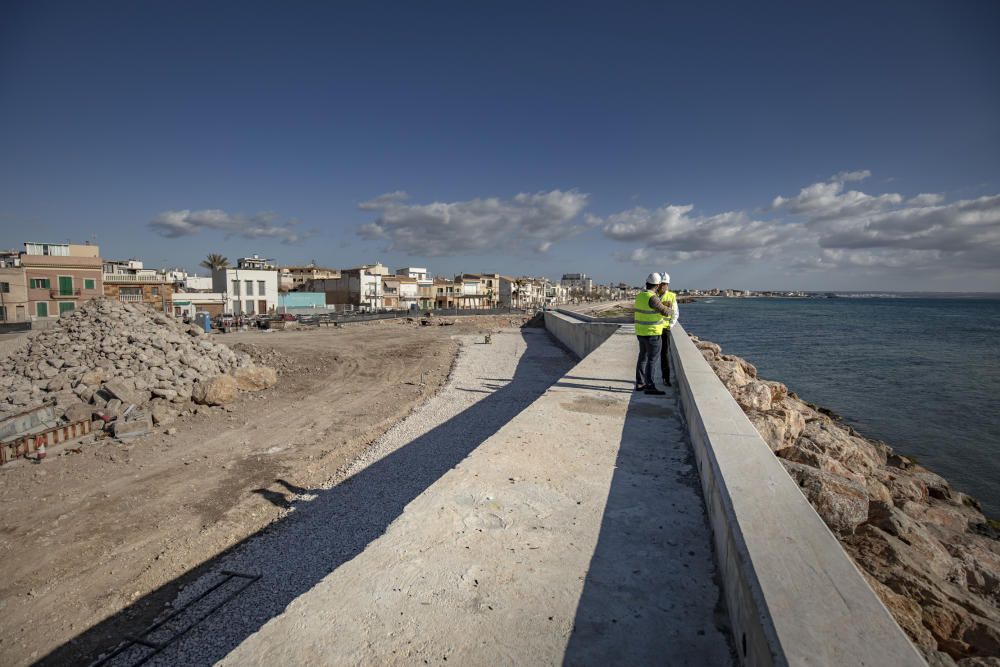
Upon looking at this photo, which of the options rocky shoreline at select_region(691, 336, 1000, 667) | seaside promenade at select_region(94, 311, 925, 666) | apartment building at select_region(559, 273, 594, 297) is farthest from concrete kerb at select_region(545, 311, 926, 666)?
apartment building at select_region(559, 273, 594, 297)

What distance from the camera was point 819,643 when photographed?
1629 millimetres

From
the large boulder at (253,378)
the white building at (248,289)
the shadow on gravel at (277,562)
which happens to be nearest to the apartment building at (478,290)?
the white building at (248,289)

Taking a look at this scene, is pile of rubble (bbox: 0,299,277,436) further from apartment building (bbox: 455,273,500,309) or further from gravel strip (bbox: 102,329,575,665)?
apartment building (bbox: 455,273,500,309)

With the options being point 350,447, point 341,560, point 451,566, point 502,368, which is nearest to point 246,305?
point 502,368

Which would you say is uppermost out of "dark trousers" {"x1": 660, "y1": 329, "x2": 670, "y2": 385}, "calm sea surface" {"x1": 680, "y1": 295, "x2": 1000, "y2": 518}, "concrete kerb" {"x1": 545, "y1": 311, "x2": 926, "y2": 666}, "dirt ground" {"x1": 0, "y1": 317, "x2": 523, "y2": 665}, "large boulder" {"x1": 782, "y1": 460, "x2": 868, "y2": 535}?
"dark trousers" {"x1": 660, "y1": 329, "x2": 670, "y2": 385}

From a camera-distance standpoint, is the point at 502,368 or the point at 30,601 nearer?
the point at 30,601

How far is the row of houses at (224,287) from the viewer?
99.9ft

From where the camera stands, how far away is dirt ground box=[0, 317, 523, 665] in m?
4.92

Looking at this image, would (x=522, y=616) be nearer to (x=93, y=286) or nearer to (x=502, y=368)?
(x=502, y=368)

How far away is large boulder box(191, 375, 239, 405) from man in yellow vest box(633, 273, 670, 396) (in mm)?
11181

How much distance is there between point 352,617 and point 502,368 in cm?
1627

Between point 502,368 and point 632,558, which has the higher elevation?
point 632,558

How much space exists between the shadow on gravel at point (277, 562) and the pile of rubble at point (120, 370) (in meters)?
6.17

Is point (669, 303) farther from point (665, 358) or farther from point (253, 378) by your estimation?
point (253, 378)
